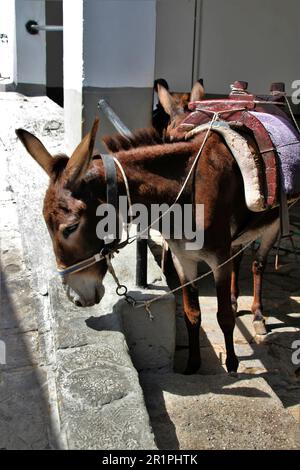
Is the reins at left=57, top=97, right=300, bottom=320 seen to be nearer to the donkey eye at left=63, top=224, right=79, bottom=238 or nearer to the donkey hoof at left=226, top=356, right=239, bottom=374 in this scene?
the donkey eye at left=63, top=224, right=79, bottom=238

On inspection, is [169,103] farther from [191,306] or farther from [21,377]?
[21,377]

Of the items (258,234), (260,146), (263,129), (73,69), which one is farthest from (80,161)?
(73,69)

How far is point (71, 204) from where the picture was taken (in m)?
2.42

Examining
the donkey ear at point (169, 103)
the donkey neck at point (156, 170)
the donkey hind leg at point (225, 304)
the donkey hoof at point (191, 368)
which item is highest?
the donkey ear at point (169, 103)

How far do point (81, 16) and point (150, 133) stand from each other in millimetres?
1236

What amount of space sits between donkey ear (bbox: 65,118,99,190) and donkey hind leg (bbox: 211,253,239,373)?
978 millimetres

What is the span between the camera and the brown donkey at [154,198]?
8.02ft

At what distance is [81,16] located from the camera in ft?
11.7

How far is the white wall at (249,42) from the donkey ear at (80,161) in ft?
15.1

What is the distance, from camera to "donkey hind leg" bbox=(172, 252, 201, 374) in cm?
326

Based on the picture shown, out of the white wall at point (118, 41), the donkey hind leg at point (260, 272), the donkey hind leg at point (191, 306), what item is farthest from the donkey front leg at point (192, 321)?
the white wall at point (118, 41)

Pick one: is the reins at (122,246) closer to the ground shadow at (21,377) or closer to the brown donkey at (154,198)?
the brown donkey at (154,198)

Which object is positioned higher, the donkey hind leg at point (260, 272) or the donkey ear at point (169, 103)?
the donkey ear at point (169, 103)
